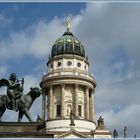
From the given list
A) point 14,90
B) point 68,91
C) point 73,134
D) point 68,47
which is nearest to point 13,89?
point 14,90

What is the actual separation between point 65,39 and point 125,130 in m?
19.3

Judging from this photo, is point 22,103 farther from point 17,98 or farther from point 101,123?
point 101,123

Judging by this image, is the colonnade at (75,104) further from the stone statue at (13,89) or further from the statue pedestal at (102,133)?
the stone statue at (13,89)

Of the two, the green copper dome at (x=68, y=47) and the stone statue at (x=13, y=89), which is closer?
the stone statue at (x=13, y=89)

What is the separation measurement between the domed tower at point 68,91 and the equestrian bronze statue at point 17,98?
1852 inches

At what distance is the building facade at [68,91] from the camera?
231 ft

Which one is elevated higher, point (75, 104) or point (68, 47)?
point (68, 47)

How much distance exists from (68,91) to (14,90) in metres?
51.0

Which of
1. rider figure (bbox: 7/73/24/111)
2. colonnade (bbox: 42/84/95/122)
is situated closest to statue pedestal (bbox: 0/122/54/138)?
rider figure (bbox: 7/73/24/111)

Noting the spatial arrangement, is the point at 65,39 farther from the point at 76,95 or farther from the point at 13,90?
the point at 13,90

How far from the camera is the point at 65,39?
7875 cm

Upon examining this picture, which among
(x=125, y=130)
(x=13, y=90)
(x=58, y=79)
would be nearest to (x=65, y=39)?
(x=58, y=79)

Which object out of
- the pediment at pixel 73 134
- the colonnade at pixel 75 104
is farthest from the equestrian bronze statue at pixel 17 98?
the colonnade at pixel 75 104

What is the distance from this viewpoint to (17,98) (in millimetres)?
22703
